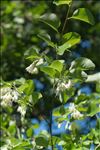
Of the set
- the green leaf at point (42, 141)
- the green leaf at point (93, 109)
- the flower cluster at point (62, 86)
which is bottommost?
the green leaf at point (42, 141)

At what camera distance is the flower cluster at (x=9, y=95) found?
63.7 inches

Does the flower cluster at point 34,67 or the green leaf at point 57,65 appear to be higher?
the flower cluster at point 34,67

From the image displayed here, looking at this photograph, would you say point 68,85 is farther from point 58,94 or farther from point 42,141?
point 42,141

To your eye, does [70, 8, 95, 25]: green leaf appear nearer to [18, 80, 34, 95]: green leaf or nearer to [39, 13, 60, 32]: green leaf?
[39, 13, 60, 32]: green leaf

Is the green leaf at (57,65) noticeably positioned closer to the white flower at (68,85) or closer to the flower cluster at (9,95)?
the white flower at (68,85)

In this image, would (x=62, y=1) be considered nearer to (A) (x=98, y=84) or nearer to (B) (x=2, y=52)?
(A) (x=98, y=84)

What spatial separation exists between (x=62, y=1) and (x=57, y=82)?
232 millimetres

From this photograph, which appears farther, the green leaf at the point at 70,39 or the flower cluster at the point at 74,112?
the flower cluster at the point at 74,112

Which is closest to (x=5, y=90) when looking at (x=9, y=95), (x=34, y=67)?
(x=9, y=95)

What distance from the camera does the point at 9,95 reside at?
1.62m

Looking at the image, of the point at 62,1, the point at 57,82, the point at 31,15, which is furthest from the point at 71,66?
the point at 31,15

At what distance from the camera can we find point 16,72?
3857mm

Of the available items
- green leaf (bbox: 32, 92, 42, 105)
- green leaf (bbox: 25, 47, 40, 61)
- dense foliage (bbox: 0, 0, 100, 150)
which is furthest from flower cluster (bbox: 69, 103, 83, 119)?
green leaf (bbox: 25, 47, 40, 61)

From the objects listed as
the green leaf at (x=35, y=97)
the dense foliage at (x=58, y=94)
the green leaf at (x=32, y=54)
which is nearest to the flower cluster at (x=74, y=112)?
the dense foliage at (x=58, y=94)
